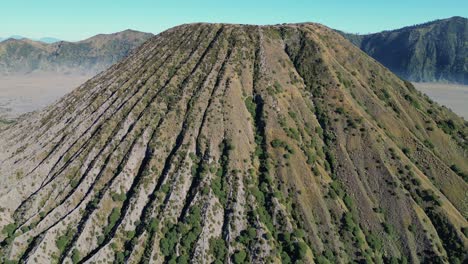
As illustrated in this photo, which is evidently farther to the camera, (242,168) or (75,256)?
(242,168)

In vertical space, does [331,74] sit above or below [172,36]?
below

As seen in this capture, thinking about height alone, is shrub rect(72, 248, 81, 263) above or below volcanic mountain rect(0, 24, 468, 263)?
below

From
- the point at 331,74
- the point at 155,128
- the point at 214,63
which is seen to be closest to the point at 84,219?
the point at 155,128

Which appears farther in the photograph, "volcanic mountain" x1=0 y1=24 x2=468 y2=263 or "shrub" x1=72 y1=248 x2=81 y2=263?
"volcanic mountain" x1=0 y1=24 x2=468 y2=263

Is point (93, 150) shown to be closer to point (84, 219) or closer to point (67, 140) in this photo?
point (67, 140)

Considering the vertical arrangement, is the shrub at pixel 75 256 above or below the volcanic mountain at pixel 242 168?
below

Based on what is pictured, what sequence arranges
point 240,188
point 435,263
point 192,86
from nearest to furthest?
point 435,263, point 240,188, point 192,86

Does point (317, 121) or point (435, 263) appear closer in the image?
point (435, 263)

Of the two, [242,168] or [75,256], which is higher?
[242,168]
